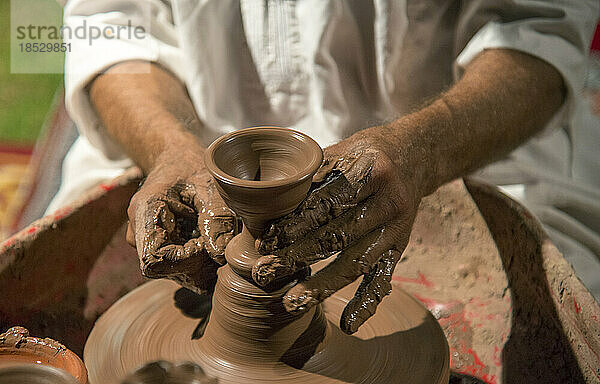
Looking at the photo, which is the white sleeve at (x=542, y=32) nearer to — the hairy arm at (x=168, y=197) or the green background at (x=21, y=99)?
the hairy arm at (x=168, y=197)

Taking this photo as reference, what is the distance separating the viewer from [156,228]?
43.4 inches

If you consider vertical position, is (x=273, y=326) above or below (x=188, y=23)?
below

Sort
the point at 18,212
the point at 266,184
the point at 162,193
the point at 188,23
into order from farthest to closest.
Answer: the point at 18,212, the point at 188,23, the point at 162,193, the point at 266,184

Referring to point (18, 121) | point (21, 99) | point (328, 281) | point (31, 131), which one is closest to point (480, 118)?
point (328, 281)

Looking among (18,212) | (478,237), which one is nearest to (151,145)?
(478,237)

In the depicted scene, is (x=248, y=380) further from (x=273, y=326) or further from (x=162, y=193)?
(x=162, y=193)

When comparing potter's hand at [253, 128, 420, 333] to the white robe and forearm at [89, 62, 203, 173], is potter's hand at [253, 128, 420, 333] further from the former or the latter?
the white robe

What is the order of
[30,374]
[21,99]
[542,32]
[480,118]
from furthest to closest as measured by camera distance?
1. [21,99]
2. [542,32]
3. [480,118]
4. [30,374]

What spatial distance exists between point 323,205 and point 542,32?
2.98 ft

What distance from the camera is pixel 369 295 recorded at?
1.06 metres

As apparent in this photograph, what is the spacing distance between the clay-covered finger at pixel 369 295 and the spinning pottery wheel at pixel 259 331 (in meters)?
0.08

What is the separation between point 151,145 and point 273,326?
537 mm

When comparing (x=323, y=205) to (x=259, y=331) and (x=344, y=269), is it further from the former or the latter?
(x=259, y=331)

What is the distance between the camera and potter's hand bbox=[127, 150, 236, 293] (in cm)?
109
